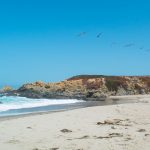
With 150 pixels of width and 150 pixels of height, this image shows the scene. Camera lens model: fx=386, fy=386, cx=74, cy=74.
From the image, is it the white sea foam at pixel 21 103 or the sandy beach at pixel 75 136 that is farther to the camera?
the white sea foam at pixel 21 103

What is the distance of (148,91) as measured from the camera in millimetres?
60500

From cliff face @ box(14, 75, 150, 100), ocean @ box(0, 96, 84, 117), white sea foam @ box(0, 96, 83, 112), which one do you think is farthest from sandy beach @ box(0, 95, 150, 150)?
cliff face @ box(14, 75, 150, 100)

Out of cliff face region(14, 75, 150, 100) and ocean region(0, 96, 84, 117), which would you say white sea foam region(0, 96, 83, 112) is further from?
cliff face region(14, 75, 150, 100)

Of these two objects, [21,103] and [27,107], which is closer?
[27,107]

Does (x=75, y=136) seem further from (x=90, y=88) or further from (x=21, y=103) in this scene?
(x=90, y=88)

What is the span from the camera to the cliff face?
54656 millimetres

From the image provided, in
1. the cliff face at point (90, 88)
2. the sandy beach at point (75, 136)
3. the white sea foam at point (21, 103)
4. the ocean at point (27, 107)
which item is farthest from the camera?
the cliff face at point (90, 88)

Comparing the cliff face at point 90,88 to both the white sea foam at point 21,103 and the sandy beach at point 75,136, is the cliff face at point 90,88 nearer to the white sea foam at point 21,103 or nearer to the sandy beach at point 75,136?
the white sea foam at point 21,103

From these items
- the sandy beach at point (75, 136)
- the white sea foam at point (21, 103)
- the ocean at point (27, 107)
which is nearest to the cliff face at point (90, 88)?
the white sea foam at point (21, 103)

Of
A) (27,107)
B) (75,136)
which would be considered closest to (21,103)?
(27,107)

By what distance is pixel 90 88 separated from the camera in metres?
57.1

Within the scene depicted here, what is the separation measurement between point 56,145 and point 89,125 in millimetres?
4477

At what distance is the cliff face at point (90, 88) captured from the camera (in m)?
54.7

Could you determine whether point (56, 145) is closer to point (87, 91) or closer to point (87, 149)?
point (87, 149)
